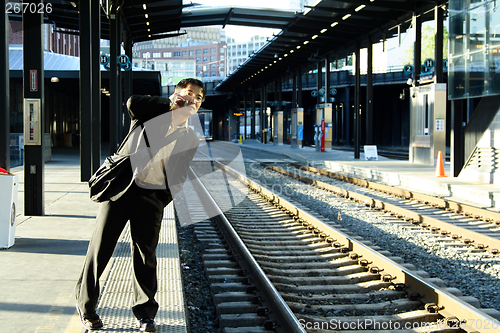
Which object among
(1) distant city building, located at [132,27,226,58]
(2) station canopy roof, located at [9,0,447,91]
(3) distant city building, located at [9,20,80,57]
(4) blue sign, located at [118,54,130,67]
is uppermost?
(1) distant city building, located at [132,27,226,58]

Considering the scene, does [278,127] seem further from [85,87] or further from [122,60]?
[85,87]

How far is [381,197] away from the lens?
42.7ft

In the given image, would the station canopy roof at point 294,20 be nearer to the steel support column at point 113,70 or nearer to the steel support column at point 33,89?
the steel support column at point 113,70

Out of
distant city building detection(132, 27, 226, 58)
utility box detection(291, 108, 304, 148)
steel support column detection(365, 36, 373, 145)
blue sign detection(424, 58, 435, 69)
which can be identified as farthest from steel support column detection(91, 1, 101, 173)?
distant city building detection(132, 27, 226, 58)

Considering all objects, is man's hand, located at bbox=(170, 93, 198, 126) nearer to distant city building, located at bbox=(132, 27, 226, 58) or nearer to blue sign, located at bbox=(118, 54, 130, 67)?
blue sign, located at bbox=(118, 54, 130, 67)

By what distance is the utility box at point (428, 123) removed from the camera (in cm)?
1909

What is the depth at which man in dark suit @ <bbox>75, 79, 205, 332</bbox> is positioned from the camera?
3.58 metres

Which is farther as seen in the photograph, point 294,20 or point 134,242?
point 294,20

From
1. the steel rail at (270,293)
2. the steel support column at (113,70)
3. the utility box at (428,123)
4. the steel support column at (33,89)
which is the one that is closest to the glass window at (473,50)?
the utility box at (428,123)

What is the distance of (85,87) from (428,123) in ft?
41.9

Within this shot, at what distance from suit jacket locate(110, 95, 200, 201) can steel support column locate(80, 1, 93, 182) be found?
1052cm

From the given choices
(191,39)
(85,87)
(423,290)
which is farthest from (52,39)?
(191,39)

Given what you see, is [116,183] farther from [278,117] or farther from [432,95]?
[278,117]

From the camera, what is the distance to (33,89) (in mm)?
8500
